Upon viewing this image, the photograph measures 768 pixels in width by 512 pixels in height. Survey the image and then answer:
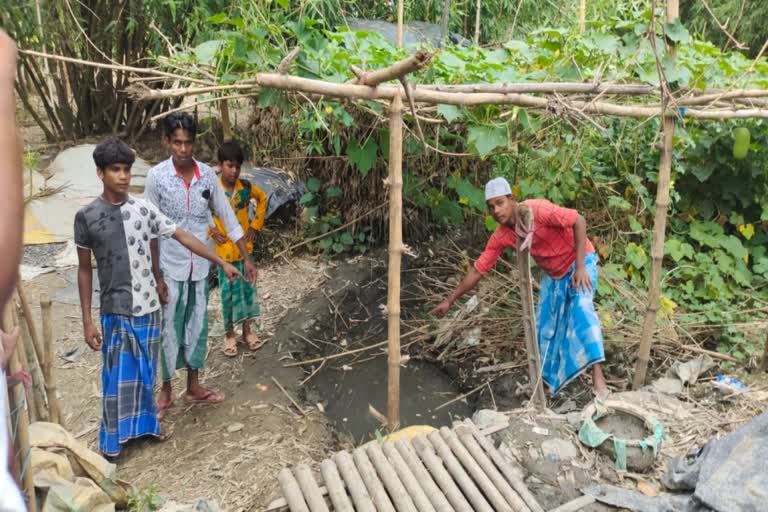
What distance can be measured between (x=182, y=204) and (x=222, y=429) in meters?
1.42

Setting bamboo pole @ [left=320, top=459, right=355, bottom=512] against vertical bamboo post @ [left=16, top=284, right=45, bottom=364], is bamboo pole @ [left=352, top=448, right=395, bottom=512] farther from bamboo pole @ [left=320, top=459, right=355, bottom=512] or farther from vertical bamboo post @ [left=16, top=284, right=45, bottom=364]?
vertical bamboo post @ [left=16, top=284, right=45, bottom=364]

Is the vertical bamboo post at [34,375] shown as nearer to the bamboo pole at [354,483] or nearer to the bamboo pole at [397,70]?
the bamboo pole at [354,483]

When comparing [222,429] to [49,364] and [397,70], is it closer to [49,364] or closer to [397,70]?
[49,364]

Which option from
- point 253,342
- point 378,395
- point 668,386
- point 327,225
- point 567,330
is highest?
point 567,330

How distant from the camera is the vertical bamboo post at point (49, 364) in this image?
2379 mm

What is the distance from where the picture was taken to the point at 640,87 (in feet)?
10.9

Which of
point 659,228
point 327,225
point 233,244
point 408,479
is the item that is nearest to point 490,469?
point 408,479

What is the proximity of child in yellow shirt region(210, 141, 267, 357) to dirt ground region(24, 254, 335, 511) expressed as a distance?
18 centimetres

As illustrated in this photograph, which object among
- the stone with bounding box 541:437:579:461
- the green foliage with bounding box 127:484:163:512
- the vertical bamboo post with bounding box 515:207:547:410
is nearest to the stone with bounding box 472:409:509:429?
the stone with bounding box 541:437:579:461

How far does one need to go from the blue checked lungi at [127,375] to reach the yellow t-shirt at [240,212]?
40.6 inches

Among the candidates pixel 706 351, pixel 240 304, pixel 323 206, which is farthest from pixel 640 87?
pixel 323 206

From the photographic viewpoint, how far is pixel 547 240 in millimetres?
3643

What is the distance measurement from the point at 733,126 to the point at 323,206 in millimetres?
4241

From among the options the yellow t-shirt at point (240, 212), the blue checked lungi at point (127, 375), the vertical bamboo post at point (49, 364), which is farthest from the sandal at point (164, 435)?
the yellow t-shirt at point (240, 212)
